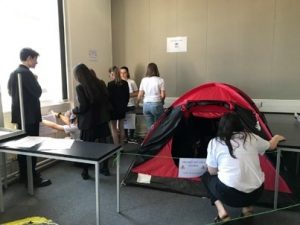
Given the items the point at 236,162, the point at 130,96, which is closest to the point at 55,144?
the point at 236,162

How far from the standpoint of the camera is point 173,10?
4.62 m

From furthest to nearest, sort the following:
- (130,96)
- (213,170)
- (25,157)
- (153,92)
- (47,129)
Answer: (130,96), (153,92), (47,129), (25,157), (213,170)

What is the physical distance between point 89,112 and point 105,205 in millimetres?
1027

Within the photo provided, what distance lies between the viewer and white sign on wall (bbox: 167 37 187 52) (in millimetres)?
4625

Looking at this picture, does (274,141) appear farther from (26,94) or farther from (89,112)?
(26,94)

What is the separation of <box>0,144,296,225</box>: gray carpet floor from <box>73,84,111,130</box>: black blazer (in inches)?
25.3

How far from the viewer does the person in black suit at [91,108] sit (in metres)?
2.97

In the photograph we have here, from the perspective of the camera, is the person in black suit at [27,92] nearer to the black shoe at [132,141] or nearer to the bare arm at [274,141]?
the black shoe at [132,141]

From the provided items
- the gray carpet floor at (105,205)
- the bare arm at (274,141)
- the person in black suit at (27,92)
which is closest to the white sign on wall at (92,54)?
the person in black suit at (27,92)

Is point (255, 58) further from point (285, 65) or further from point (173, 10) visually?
point (173, 10)

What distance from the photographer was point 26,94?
2.80 meters

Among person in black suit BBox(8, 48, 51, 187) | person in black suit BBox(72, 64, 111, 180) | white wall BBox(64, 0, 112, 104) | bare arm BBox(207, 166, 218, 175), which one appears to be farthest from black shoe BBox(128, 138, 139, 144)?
bare arm BBox(207, 166, 218, 175)

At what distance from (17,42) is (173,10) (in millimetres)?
2527

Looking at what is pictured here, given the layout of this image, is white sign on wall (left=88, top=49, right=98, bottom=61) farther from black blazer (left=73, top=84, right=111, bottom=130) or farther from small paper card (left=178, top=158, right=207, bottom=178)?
small paper card (left=178, top=158, right=207, bottom=178)
